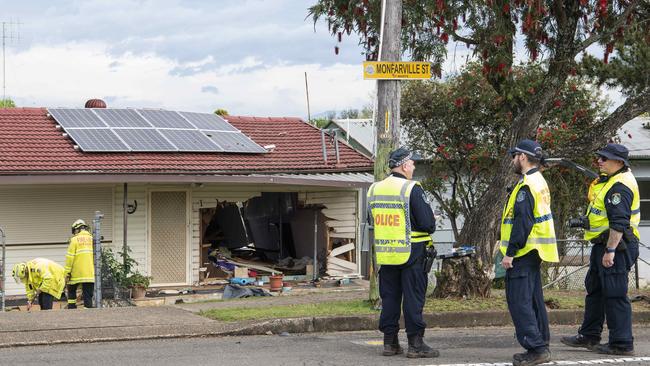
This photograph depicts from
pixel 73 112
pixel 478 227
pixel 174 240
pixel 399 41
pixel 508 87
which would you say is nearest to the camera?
pixel 399 41

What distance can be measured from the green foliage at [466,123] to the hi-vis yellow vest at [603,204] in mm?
11925

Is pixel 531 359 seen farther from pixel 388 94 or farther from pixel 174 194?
pixel 174 194

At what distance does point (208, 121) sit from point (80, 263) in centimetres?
699

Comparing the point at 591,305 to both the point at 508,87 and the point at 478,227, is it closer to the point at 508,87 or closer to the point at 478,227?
the point at 478,227

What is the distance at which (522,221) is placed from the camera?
8.09 meters

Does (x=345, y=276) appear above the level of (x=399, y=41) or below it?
below

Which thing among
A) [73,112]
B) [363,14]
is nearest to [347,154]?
[73,112]

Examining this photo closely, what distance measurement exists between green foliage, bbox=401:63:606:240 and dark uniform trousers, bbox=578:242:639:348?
1201cm

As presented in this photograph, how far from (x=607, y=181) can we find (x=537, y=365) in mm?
1956

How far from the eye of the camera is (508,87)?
14.3m

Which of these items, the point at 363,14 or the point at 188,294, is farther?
the point at 188,294

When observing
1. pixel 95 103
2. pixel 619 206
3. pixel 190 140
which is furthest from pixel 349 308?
pixel 95 103

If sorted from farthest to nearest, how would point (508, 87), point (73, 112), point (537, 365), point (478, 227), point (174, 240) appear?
point (73, 112) < point (174, 240) < point (508, 87) < point (478, 227) < point (537, 365)

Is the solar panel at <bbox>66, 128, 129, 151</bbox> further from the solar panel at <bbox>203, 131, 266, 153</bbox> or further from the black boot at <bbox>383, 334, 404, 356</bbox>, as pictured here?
the black boot at <bbox>383, 334, 404, 356</bbox>
